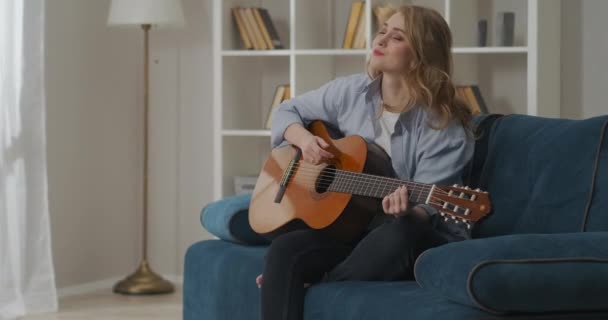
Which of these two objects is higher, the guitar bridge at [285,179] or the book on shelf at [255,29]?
the book on shelf at [255,29]

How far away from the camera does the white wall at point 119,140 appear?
4707mm

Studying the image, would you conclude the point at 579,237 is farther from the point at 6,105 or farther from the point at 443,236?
A: the point at 6,105

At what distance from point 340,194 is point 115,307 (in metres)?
2.04

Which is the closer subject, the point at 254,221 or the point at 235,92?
the point at 254,221

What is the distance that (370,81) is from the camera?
2.83 m

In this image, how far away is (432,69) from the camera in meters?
2.71

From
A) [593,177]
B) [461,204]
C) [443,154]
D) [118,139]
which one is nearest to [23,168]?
[118,139]

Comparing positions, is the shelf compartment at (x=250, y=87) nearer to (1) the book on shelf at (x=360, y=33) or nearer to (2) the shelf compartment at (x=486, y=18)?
(1) the book on shelf at (x=360, y=33)

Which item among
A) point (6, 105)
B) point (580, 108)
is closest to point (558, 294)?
point (580, 108)

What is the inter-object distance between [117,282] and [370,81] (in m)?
A: 2.44

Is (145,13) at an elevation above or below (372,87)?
above

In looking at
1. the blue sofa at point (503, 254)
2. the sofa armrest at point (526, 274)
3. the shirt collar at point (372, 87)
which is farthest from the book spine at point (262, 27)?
the sofa armrest at point (526, 274)

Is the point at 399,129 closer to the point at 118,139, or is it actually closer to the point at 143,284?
the point at 143,284

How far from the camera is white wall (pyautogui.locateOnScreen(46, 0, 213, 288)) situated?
15.4 feet
